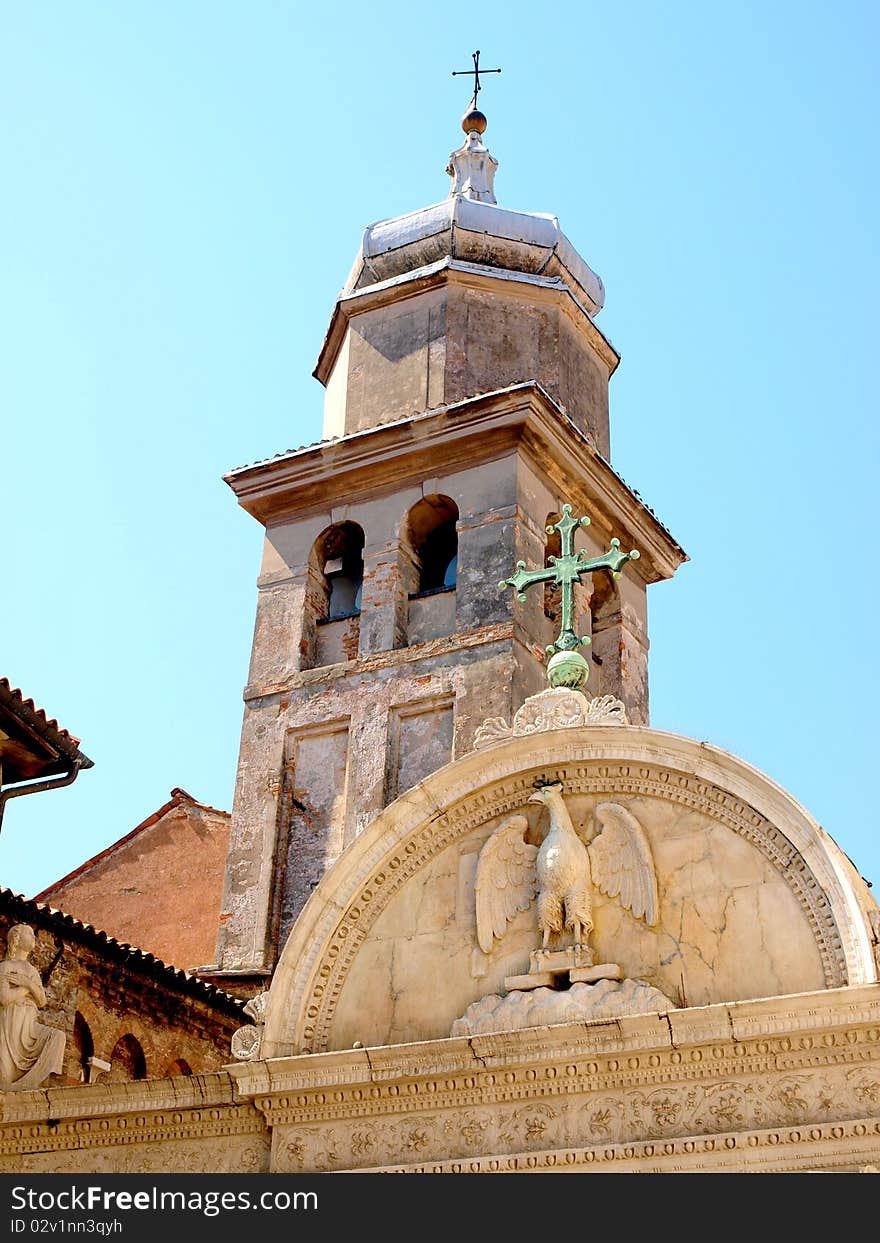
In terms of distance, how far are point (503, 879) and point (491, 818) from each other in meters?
0.44

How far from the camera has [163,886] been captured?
829 inches

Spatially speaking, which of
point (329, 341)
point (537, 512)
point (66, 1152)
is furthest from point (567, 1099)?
point (329, 341)

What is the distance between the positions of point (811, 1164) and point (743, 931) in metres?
1.42

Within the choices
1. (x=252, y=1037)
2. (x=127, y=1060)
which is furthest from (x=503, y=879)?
(x=127, y=1060)

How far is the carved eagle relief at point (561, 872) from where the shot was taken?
10.4 metres

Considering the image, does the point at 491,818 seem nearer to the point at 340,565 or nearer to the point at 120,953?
the point at 120,953

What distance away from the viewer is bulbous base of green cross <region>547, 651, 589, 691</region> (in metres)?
11.5

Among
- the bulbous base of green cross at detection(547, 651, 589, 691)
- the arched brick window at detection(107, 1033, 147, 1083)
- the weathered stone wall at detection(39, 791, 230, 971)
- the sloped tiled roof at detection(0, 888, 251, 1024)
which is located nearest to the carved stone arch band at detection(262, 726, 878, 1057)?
the bulbous base of green cross at detection(547, 651, 589, 691)

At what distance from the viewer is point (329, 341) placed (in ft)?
68.8

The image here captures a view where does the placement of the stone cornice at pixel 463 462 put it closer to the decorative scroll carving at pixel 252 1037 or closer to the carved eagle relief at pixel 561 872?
the carved eagle relief at pixel 561 872

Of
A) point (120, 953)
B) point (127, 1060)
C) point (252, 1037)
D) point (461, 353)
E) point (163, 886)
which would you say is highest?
point (461, 353)

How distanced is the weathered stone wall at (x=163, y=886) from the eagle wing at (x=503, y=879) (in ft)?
32.5

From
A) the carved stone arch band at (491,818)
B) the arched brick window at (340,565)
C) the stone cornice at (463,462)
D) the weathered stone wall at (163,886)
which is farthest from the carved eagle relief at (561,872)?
the weathered stone wall at (163,886)

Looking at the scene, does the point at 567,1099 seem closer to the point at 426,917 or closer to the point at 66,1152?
the point at 426,917
